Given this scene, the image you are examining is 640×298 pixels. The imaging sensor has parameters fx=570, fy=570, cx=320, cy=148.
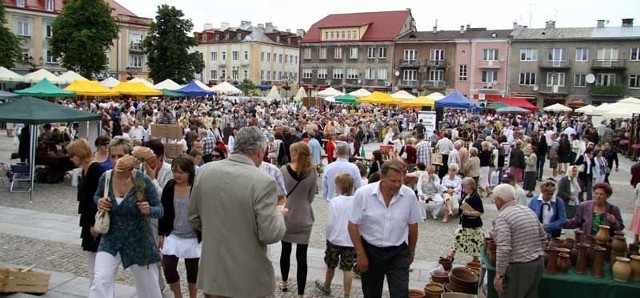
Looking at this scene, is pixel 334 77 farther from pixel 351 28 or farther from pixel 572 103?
pixel 572 103

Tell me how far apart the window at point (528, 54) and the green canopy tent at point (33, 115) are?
5272 cm

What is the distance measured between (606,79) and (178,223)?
57.5 meters

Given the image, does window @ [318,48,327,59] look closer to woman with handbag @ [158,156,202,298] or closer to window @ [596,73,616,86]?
window @ [596,73,616,86]

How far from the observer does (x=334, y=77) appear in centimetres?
7019

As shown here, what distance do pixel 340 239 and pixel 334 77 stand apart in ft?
212

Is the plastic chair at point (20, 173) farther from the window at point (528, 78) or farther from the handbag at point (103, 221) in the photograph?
the window at point (528, 78)

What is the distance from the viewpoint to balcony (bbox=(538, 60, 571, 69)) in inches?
2192

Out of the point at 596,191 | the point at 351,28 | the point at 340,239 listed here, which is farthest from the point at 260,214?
the point at 351,28

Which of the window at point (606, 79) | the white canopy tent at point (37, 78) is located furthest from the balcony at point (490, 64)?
the white canopy tent at point (37, 78)

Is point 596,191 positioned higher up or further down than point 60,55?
further down

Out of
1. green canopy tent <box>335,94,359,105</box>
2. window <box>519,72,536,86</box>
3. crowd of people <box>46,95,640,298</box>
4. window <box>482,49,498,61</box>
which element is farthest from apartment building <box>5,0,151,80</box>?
crowd of people <box>46,95,640,298</box>

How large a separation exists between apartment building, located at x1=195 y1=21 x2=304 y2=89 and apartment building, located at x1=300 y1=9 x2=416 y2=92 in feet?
18.1

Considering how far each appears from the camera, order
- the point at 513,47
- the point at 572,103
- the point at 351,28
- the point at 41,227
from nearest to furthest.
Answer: the point at 41,227 → the point at 572,103 → the point at 513,47 → the point at 351,28

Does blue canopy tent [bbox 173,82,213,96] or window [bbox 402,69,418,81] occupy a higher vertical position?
window [bbox 402,69,418,81]
